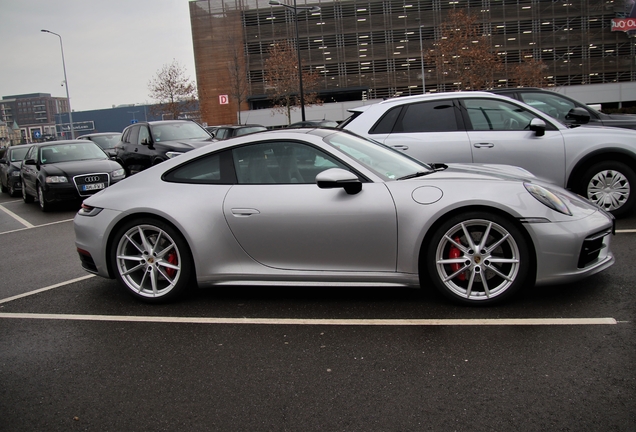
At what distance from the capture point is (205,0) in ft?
201

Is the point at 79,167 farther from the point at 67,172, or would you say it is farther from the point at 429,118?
the point at 429,118

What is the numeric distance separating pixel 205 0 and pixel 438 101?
198 feet

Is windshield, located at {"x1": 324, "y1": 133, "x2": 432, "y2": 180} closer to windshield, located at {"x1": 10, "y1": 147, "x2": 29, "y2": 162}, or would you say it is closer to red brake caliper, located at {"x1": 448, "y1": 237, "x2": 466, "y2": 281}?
red brake caliper, located at {"x1": 448, "y1": 237, "x2": 466, "y2": 281}

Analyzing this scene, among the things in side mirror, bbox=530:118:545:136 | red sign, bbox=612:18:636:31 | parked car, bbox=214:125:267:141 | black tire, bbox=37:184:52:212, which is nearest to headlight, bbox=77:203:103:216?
side mirror, bbox=530:118:545:136

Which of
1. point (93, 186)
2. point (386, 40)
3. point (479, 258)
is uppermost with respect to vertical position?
point (386, 40)

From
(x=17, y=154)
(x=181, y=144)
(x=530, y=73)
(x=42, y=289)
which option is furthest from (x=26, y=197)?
(x=530, y=73)

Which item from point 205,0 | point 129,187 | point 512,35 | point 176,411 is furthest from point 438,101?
point 205,0

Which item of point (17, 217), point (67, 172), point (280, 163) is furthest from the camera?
point (67, 172)

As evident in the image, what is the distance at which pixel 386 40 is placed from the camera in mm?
56969

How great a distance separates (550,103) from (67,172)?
9685 mm

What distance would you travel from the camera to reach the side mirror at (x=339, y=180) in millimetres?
4035

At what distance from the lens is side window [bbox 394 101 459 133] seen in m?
7.11

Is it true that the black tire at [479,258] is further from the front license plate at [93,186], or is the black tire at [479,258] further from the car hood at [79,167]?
the car hood at [79,167]

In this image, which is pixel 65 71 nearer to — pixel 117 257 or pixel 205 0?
pixel 205 0
